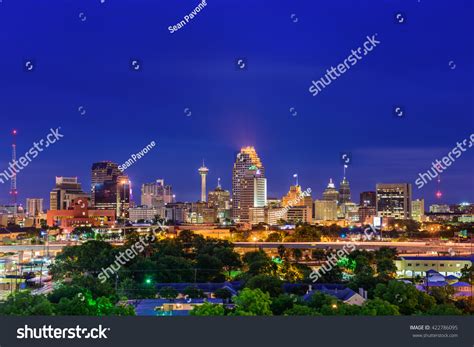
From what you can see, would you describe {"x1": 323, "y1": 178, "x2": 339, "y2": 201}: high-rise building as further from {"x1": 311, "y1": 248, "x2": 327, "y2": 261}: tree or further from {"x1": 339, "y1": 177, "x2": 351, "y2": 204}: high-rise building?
{"x1": 311, "y1": 248, "x2": 327, "y2": 261}: tree

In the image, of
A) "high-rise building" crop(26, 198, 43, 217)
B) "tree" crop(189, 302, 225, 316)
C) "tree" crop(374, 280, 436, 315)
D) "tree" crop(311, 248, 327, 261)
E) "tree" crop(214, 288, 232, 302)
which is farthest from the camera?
"high-rise building" crop(26, 198, 43, 217)

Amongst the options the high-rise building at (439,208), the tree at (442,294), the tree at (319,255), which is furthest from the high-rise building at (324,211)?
the tree at (442,294)

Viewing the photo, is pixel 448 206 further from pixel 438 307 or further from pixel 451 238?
pixel 438 307

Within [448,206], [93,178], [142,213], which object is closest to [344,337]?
[142,213]

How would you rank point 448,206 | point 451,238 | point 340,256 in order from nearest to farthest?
1. point 340,256
2. point 451,238
3. point 448,206

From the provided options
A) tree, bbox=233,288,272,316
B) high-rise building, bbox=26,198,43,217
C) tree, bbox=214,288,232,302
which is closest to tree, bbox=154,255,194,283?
tree, bbox=214,288,232,302

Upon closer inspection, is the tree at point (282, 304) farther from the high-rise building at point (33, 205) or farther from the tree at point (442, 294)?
the high-rise building at point (33, 205)
